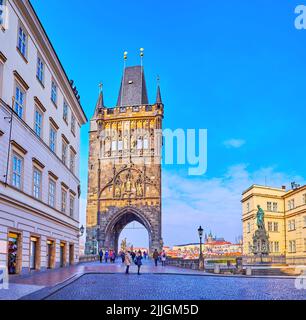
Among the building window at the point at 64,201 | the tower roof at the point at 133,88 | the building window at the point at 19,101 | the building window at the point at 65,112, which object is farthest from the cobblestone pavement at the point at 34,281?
the tower roof at the point at 133,88

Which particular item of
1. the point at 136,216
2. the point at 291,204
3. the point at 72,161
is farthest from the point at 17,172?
the point at 136,216

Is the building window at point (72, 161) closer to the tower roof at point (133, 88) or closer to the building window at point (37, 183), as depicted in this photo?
the building window at point (37, 183)

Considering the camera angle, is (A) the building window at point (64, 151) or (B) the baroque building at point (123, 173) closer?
(A) the building window at point (64, 151)

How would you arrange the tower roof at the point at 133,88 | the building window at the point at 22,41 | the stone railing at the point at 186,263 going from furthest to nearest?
the tower roof at the point at 133,88 < the stone railing at the point at 186,263 < the building window at the point at 22,41

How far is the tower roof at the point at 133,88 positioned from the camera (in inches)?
2921

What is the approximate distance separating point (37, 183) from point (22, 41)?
6641 millimetres

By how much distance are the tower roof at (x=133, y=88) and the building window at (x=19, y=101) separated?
54.5 meters

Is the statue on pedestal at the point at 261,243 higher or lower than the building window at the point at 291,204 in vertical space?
lower
